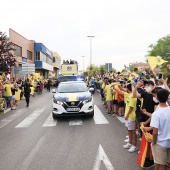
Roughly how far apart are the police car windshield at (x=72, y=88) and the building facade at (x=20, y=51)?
21.2 meters

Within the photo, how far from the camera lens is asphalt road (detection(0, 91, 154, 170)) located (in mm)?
5219

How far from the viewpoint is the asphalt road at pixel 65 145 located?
17.1ft

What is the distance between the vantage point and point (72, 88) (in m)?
11.5

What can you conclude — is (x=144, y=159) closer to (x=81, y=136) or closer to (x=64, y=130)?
(x=81, y=136)

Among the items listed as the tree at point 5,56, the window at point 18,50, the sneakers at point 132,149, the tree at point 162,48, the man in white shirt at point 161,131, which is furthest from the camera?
the tree at point 162,48

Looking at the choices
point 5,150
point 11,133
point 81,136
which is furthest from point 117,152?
point 11,133

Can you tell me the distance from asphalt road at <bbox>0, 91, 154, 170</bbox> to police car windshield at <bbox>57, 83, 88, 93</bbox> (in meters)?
1.57

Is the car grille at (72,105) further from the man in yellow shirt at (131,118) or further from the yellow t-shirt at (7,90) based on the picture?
the yellow t-shirt at (7,90)

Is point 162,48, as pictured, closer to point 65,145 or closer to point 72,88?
point 72,88

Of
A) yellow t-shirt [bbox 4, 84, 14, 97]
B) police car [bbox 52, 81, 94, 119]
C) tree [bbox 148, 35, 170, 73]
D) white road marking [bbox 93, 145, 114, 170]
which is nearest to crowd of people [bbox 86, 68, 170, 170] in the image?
white road marking [bbox 93, 145, 114, 170]

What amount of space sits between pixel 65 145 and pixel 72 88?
5.05 meters

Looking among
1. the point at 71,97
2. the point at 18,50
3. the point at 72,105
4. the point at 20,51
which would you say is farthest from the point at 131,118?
the point at 20,51

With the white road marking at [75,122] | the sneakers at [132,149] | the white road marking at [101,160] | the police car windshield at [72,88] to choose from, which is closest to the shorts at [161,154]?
the white road marking at [101,160]

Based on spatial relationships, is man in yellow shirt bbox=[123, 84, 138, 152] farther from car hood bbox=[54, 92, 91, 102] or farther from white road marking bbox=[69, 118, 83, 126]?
car hood bbox=[54, 92, 91, 102]
